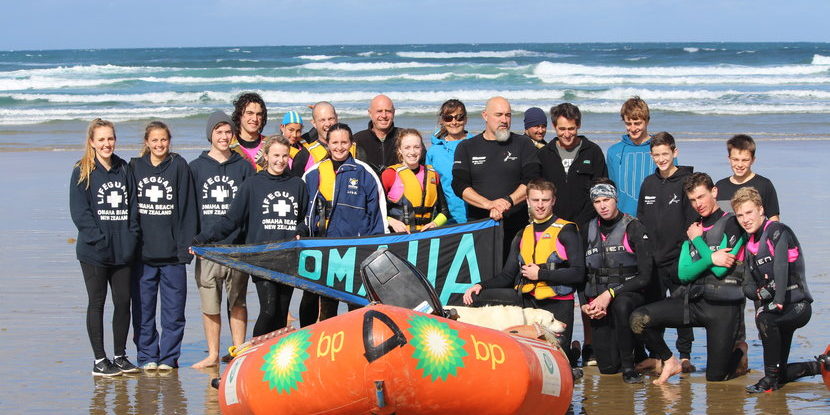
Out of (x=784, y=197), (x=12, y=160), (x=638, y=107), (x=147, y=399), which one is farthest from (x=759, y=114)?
(x=147, y=399)

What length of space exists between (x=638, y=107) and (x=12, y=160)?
14952 mm

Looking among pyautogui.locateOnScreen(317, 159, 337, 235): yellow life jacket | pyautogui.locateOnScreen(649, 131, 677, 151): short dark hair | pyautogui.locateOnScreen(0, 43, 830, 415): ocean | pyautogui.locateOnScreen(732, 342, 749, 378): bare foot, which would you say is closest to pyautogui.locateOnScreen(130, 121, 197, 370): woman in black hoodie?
pyautogui.locateOnScreen(0, 43, 830, 415): ocean

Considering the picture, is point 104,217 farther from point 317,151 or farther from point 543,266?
point 543,266

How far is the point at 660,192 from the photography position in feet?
24.4

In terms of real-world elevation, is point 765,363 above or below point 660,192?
below

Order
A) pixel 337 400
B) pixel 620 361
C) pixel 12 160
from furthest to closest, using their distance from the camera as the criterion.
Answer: pixel 12 160 < pixel 620 361 < pixel 337 400

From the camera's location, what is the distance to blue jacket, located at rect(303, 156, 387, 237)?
7.50 metres

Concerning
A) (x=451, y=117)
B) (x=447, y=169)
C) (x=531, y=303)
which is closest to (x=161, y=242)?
(x=447, y=169)

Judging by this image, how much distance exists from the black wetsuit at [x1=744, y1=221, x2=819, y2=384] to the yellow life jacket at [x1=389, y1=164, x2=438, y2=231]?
2.29m

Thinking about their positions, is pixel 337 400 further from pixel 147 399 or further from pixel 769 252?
pixel 769 252

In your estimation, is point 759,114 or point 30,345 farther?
point 759,114

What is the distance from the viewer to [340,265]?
767cm

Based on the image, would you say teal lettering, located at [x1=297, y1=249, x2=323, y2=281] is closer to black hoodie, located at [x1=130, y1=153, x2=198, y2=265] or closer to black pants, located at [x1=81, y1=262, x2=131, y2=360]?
black hoodie, located at [x1=130, y1=153, x2=198, y2=265]

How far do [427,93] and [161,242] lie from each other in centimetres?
3178
